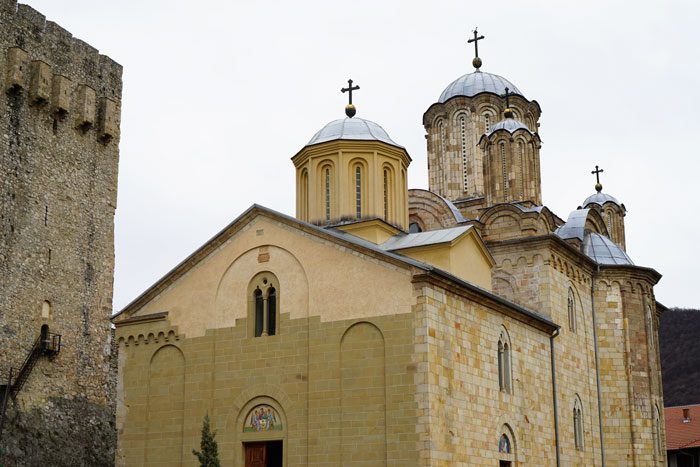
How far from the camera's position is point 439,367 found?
719 inches

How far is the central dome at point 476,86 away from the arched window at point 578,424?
11.2 metres

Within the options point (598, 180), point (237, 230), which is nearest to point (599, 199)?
point (598, 180)

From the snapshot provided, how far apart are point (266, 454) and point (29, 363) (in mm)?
10710

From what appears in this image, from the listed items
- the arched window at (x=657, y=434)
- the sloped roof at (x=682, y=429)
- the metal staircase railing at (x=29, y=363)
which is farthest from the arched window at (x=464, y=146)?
the sloped roof at (x=682, y=429)

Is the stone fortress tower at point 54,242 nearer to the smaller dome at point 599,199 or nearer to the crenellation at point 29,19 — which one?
the crenellation at point 29,19

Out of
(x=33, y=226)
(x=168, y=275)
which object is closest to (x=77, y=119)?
(x=33, y=226)

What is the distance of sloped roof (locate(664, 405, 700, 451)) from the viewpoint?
142ft

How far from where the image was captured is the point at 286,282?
65.7ft

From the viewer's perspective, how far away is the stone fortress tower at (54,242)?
88.7 ft

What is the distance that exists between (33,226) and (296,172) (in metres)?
8.56

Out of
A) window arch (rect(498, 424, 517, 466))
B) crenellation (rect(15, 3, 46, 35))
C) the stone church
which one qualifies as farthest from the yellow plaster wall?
crenellation (rect(15, 3, 46, 35))

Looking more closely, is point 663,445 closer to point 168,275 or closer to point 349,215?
point 349,215

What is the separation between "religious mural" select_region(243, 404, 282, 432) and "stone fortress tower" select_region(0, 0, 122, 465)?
8.95 m

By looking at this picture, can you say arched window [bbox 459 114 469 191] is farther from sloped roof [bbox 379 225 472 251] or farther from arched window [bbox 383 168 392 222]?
sloped roof [bbox 379 225 472 251]
